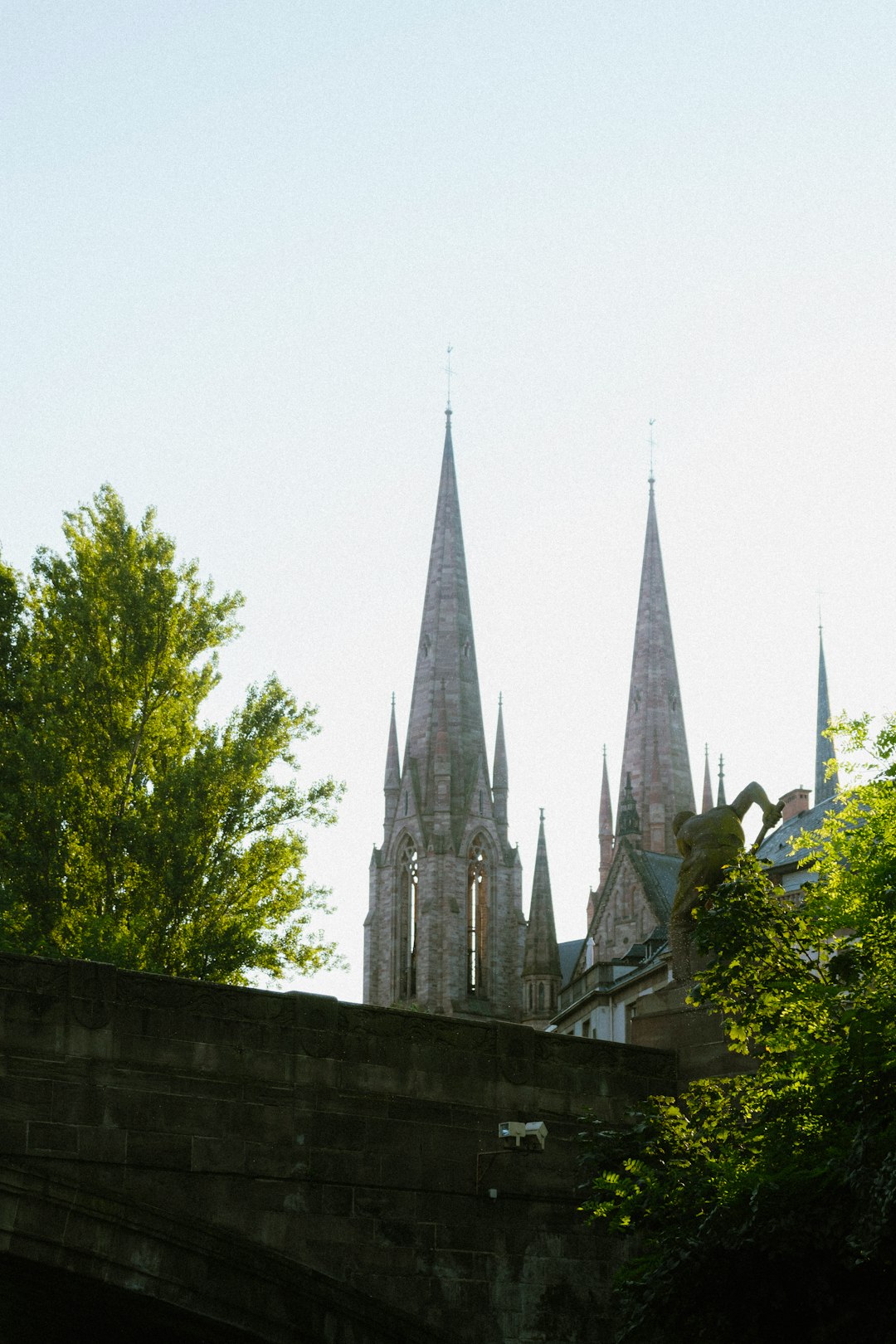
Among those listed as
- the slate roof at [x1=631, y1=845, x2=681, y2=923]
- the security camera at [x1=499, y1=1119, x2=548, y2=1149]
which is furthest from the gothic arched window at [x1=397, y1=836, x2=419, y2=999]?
the security camera at [x1=499, y1=1119, x2=548, y2=1149]

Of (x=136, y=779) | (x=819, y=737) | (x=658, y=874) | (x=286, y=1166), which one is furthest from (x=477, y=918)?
(x=286, y=1166)

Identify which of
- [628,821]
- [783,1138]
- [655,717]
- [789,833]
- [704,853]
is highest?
[655,717]

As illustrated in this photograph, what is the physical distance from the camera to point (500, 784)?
9419 cm

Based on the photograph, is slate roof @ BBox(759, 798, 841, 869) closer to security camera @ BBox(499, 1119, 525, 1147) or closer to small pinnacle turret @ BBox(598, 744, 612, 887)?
security camera @ BBox(499, 1119, 525, 1147)

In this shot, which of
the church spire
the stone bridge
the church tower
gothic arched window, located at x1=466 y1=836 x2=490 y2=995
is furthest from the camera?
the church spire

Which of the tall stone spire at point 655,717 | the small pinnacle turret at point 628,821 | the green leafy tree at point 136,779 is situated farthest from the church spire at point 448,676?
the green leafy tree at point 136,779

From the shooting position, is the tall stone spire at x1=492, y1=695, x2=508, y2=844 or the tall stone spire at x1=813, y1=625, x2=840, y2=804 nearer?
the tall stone spire at x1=813, y1=625, x2=840, y2=804

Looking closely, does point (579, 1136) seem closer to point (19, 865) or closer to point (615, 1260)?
point (615, 1260)

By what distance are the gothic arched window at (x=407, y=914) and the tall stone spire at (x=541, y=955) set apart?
19.2ft

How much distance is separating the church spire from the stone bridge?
6985cm

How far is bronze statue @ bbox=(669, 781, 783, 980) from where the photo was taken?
2227cm

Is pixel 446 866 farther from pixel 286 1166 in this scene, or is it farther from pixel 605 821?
pixel 286 1166

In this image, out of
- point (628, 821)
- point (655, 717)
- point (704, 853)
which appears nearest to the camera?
point (704, 853)

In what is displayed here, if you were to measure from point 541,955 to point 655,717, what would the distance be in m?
17.8
